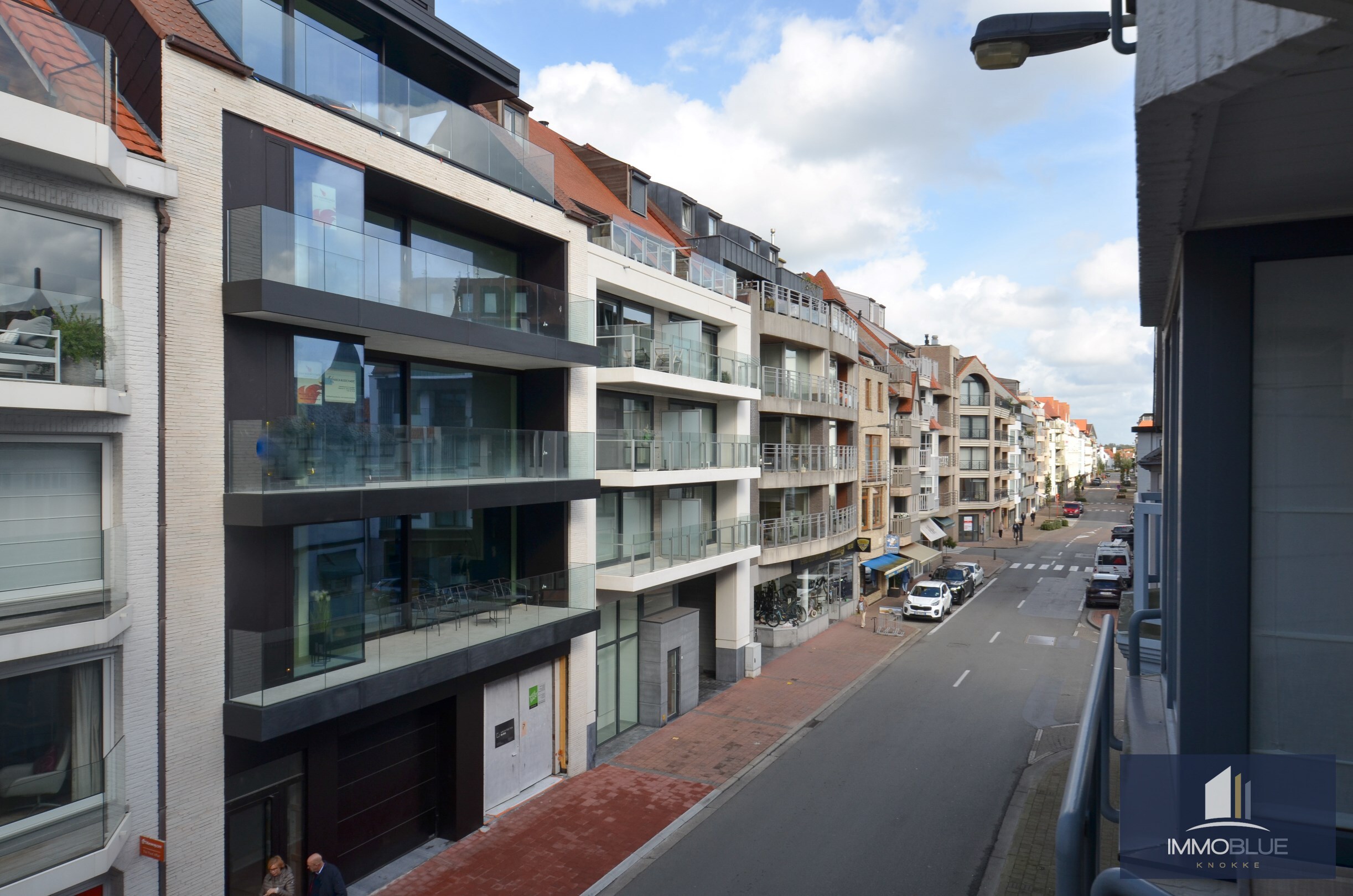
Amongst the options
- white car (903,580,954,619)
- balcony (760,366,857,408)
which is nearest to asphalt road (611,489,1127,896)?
white car (903,580,954,619)

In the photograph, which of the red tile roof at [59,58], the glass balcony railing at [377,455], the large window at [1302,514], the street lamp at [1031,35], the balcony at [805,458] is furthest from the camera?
the balcony at [805,458]

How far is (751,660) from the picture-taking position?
24875 mm

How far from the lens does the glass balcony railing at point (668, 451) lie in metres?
18.3

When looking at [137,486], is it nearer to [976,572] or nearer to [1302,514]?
[1302,514]

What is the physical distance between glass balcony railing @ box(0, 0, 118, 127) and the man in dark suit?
8.97 metres

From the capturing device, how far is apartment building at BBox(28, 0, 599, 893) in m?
10.2

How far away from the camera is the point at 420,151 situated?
44.2ft

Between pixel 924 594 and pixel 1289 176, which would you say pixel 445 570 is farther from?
pixel 924 594

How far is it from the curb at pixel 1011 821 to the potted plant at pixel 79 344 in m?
13.5

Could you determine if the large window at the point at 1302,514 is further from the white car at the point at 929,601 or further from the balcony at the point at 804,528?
the white car at the point at 929,601

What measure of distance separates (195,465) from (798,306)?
22213 mm

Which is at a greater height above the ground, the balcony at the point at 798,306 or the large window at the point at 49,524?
the balcony at the point at 798,306

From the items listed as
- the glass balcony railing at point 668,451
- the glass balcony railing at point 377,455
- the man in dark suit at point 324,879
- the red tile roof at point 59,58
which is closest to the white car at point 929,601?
the glass balcony railing at point 668,451

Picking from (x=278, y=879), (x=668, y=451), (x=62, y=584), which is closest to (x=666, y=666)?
(x=668, y=451)
